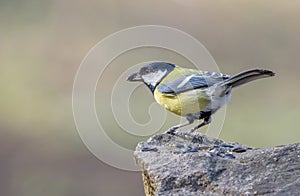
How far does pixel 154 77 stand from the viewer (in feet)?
13.0

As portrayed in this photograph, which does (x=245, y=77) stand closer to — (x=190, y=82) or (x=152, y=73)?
(x=190, y=82)

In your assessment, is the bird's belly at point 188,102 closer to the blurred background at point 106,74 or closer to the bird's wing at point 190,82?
the bird's wing at point 190,82

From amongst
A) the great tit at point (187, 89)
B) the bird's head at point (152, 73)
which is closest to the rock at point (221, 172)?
the great tit at point (187, 89)

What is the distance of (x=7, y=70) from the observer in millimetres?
10641

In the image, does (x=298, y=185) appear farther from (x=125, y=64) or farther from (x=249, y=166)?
(x=125, y=64)

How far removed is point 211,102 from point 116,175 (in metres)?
5.10

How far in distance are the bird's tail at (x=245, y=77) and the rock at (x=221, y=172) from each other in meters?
0.33

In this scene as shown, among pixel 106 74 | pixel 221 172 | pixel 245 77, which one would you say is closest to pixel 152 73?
pixel 245 77

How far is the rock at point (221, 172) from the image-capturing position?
2.93 m

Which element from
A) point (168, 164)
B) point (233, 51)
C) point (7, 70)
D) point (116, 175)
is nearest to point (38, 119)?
point (7, 70)

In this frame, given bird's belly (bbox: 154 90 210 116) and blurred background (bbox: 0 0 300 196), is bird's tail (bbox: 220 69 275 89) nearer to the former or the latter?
bird's belly (bbox: 154 90 210 116)

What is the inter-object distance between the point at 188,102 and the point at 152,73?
260 mm

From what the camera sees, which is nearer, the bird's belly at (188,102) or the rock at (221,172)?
the rock at (221,172)

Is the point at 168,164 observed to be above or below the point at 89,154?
above
